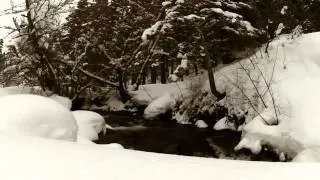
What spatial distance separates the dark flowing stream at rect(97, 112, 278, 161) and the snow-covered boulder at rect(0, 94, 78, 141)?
6621mm

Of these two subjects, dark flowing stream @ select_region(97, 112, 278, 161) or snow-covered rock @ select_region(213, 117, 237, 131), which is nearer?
dark flowing stream @ select_region(97, 112, 278, 161)

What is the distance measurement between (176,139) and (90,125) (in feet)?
10.2

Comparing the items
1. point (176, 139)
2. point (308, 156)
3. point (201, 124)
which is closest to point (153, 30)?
point (201, 124)

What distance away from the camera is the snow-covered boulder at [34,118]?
8.47m

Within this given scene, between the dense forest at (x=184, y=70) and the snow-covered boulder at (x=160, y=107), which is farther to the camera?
the snow-covered boulder at (x=160, y=107)

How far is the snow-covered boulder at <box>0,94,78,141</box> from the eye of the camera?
8.47 metres

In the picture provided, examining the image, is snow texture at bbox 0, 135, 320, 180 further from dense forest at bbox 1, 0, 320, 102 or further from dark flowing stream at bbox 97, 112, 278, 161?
dense forest at bbox 1, 0, 320, 102

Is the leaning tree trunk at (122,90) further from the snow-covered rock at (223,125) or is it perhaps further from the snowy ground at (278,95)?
the snow-covered rock at (223,125)

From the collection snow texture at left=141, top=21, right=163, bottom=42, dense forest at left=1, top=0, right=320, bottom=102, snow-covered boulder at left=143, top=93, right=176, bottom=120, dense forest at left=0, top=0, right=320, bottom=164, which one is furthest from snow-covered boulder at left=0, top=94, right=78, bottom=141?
snow-covered boulder at left=143, top=93, right=176, bottom=120

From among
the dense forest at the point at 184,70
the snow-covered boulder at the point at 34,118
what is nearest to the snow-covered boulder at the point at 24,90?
the dense forest at the point at 184,70

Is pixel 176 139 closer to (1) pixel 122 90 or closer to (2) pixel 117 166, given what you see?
(1) pixel 122 90

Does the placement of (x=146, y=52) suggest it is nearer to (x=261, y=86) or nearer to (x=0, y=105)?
(x=261, y=86)

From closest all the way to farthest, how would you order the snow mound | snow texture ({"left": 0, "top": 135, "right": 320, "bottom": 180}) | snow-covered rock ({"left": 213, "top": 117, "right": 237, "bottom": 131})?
1. snow texture ({"left": 0, "top": 135, "right": 320, "bottom": 180})
2. the snow mound
3. snow-covered rock ({"left": 213, "top": 117, "right": 237, "bottom": 131})

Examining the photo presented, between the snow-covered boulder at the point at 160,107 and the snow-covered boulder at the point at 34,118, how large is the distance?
1324cm
